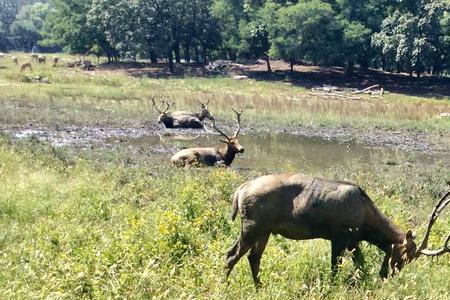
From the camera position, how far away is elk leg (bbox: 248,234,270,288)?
7.09 metres

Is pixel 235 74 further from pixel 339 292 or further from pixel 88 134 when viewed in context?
pixel 339 292

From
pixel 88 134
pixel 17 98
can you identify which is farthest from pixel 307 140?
pixel 17 98

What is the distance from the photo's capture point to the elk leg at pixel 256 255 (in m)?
7.09

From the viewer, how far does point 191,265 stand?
24.1 feet

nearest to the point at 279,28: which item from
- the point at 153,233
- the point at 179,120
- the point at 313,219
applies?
the point at 179,120

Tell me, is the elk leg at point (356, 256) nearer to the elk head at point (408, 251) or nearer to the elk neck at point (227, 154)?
the elk head at point (408, 251)

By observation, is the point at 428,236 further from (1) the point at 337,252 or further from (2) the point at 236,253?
(2) the point at 236,253

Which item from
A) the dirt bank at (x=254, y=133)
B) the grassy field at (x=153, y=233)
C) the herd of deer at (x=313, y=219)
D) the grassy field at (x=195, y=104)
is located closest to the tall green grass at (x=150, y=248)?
the grassy field at (x=153, y=233)

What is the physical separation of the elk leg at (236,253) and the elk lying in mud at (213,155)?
354 inches

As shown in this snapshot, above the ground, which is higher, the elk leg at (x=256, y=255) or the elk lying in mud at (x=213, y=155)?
the elk leg at (x=256, y=255)

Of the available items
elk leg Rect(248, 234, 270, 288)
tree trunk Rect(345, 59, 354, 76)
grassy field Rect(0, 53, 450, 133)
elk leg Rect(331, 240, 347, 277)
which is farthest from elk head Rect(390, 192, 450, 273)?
tree trunk Rect(345, 59, 354, 76)

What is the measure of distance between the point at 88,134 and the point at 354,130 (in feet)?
37.8

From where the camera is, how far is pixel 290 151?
20.9m

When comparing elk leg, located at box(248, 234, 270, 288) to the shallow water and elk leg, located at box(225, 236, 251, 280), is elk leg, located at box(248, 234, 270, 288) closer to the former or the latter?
elk leg, located at box(225, 236, 251, 280)
